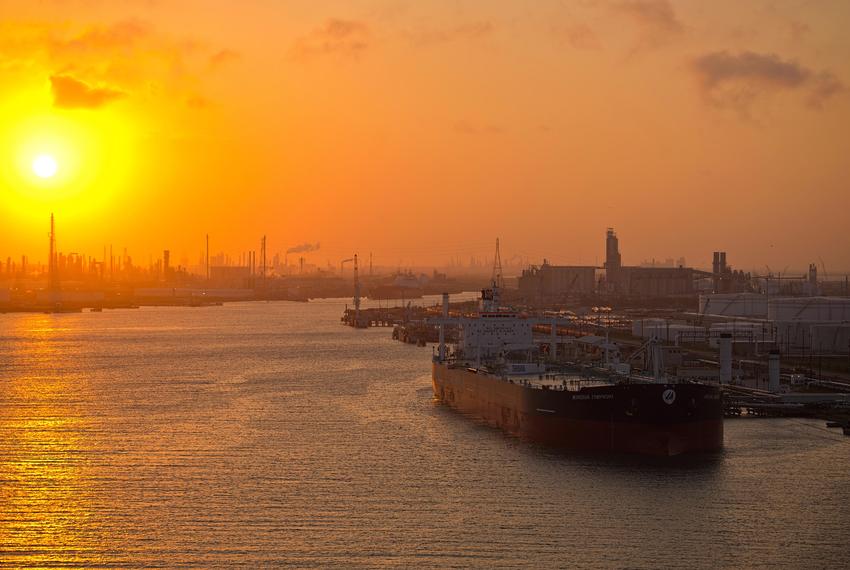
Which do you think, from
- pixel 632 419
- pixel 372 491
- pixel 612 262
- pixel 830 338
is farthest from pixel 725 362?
pixel 612 262

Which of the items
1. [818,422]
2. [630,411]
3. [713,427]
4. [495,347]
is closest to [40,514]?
[630,411]

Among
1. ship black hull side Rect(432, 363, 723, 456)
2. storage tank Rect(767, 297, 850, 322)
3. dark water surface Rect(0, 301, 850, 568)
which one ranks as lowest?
dark water surface Rect(0, 301, 850, 568)

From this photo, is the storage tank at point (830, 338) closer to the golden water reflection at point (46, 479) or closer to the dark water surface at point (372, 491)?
the dark water surface at point (372, 491)

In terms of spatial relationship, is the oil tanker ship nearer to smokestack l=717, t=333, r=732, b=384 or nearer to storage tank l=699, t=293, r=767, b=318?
smokestack l=717, t=333, r=732, b=384

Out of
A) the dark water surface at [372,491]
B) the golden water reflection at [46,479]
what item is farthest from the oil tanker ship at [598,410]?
the golden water reflection at [46,479]

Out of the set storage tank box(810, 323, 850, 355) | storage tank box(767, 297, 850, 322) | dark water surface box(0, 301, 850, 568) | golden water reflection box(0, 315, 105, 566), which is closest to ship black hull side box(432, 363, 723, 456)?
dark water surface box(0, 301, 850, 568)

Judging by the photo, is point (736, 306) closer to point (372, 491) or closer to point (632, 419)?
point (632, 419)

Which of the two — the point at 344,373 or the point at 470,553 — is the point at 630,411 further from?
the point at 344,373
